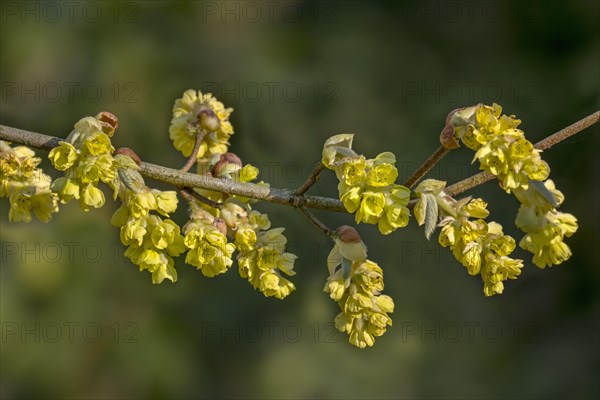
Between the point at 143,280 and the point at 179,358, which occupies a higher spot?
the point at 143,280

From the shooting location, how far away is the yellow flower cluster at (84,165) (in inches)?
35.8

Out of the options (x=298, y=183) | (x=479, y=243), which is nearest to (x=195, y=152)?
(x=479, y=243)

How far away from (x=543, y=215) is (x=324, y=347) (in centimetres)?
223

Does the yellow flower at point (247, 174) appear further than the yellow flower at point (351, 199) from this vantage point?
Yes

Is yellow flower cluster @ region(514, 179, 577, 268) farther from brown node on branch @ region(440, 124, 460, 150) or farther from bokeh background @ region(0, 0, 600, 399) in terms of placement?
bokeh background @ region(0, 0, 600, 399)

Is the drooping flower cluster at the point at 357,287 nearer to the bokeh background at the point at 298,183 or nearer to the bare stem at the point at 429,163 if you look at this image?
the bare stem at the point at 429,163

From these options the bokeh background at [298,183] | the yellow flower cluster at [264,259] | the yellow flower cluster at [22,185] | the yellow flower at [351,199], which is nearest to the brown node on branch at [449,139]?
the yellow flower at [351,199]

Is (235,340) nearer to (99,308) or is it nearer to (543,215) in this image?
(99,308)

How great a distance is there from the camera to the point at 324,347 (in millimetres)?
3072

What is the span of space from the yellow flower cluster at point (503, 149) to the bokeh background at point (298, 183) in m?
1.79

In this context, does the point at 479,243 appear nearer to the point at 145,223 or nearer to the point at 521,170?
the point at 521,170

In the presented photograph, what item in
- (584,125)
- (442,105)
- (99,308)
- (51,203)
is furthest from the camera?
(442,105)

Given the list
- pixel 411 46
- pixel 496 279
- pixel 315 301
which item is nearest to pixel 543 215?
pixel 496 279

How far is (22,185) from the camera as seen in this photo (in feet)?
3.61
